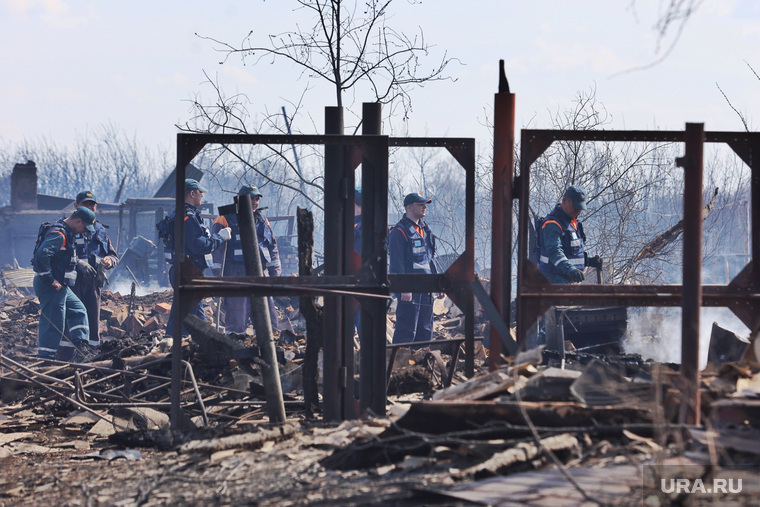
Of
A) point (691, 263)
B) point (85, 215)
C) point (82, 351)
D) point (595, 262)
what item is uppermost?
point (85, 215)

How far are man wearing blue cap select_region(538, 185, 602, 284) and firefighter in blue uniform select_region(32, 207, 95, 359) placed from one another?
6.15 m

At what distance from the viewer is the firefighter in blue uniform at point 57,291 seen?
10414 millimetres

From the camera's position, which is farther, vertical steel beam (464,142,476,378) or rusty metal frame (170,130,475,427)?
vertical steel beam (464,142,476,378)

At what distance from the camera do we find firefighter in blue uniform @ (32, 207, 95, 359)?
1041 cm

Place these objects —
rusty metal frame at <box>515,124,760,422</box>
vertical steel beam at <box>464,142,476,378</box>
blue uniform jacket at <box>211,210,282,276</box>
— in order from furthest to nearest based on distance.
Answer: blue uniform jacket at <box>211,210,282,276</box>, vertical steel beam at <box>464,142,476,378</box>, rusty metal frame at <box>515,124,760,422</box>

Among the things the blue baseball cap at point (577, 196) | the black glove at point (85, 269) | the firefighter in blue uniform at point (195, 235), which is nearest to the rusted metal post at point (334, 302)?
the blue baseball cap at point (577, 196)

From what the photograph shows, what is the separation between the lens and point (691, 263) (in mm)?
3799

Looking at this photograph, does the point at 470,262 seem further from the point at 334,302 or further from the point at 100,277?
the point at 100,277

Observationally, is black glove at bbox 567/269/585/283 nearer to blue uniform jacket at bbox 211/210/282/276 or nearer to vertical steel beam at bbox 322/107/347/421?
vertical steel beam at bbox 322/107/347/421

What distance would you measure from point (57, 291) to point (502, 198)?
7338mm

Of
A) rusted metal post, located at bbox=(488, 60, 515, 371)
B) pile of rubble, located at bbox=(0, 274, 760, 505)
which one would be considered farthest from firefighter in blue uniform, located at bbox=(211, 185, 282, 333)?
rusted metal post, located at bbox=(488, 60, 515, 371)

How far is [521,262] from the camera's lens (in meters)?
5.48

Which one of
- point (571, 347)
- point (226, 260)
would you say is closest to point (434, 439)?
point (571, 347)

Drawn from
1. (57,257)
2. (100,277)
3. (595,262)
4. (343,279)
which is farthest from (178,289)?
(100,277)
